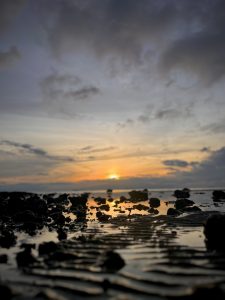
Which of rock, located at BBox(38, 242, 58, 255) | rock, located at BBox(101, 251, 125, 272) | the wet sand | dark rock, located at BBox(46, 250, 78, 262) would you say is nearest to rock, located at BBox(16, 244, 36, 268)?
the wet sand

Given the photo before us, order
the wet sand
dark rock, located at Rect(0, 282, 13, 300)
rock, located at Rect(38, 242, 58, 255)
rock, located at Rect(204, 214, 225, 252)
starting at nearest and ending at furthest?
dark rock, located at Rect(0, 282, 13, 300)
the wet sand
rock, located at Rect(204, 214, 225, 252)
rock, located at Rect(38, 242, 58, 255)

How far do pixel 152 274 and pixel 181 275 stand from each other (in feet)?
3.40

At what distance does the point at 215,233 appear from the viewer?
57.3 ft

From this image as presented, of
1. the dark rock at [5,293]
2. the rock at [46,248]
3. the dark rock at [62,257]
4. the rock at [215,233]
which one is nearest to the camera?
the dark rock at [5,293]

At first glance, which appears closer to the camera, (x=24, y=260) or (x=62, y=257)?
(x=24, y=260)

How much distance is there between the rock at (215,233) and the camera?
664 inches

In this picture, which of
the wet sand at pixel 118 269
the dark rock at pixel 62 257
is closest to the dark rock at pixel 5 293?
the wet sand at pixel 118 269

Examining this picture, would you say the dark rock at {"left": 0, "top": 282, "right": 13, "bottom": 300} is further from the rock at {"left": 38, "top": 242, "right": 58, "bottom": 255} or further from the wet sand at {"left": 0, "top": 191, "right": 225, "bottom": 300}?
the rock at {"left": 38, "top": 242, "right": 58, "bottom": 255}

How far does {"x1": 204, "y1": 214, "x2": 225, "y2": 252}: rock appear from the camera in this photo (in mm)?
16875

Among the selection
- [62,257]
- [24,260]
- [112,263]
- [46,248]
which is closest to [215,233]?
[112,263]

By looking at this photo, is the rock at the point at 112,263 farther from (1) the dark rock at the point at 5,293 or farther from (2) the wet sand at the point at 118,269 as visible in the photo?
(1) the dark rock at the point at 5,293

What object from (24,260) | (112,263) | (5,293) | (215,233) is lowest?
(5,293)

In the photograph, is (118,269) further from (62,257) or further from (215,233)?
(215,233)

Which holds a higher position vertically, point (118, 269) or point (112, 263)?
point (112, 263)
